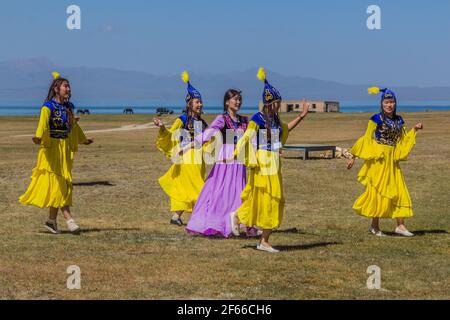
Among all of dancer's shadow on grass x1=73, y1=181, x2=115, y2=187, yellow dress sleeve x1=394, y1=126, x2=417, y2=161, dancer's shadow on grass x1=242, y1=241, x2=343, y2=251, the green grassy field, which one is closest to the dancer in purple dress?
the green grassy field

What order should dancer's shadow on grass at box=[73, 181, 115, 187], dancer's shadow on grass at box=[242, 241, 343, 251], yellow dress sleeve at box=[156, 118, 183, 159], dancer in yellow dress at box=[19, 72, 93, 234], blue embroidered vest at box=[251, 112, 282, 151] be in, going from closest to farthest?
blue embroidered vest at box=[251, 112, 282, 151], dancer's shadow on grass at box=[242, 241, 343, 251], dancer in yellow dress at box=[19, 72, 93, 234], yellow dress sleeve at box=[156, 118, 183, 159], dancer's shadow on grass at box=[73, 181, 115, 187]

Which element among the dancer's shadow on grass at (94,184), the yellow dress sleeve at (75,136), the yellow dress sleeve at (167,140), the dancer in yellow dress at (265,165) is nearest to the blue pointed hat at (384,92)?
the dancer in yellow dress at (265,165)

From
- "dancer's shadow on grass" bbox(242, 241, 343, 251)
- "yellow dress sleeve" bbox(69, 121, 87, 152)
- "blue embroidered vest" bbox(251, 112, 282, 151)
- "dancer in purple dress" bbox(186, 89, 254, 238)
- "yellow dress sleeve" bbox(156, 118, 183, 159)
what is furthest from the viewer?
"yellow dress sleeve" bbox(156, 118, 183, 159)

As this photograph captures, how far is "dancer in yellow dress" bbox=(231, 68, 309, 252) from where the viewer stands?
1131cm

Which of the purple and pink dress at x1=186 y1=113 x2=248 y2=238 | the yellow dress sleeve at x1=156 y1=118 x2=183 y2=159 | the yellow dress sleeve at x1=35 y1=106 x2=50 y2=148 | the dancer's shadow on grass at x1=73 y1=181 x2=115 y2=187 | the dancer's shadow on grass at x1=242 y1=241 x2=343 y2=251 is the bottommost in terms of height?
the dancer's shadow on grass at x1=73 y1=181 x2=115 y2=187

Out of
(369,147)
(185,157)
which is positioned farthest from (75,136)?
(369,147)

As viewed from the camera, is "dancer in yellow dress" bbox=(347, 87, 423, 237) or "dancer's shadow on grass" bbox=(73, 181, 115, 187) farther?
"dancer's shadow on grass" bbox=(73, 181, 115, 187)

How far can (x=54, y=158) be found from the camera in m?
13.0

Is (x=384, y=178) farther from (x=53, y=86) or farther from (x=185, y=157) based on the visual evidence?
(x=53, y=86)

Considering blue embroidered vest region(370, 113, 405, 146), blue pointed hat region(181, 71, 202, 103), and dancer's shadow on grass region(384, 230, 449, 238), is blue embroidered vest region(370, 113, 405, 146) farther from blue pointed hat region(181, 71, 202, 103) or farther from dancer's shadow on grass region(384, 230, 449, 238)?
blue pointed hat region(181, 71, 202, 103)
